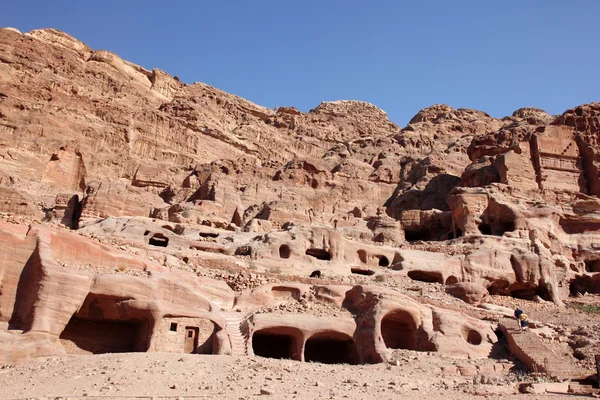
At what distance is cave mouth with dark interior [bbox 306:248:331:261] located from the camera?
3600 centimetres

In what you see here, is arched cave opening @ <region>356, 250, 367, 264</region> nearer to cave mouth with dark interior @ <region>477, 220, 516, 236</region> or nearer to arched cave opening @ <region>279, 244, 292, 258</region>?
arched cave opening @ <region>279, 244, 292, 258</region>

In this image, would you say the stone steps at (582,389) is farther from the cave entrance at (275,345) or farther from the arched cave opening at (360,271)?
the arched cave opening at (360,271)

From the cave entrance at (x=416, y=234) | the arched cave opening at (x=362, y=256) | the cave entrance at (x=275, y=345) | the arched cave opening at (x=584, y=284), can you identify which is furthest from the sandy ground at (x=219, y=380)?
the cave entrance at (x=416, y=234)

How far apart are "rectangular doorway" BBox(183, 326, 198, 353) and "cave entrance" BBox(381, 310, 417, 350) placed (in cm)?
778

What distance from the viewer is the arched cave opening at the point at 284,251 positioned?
3397cm

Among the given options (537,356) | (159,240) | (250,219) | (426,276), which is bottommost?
(537,356)

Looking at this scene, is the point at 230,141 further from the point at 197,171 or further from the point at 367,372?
the point at 367,372

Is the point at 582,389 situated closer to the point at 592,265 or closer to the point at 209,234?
the point at 209,234

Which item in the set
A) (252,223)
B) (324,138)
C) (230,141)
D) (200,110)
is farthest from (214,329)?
(324,138)

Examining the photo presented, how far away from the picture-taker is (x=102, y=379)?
45.2 ft

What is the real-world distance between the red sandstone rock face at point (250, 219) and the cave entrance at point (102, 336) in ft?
0.23

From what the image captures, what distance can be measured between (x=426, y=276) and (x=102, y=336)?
21.7 m

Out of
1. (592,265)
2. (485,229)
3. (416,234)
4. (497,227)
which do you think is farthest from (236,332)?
(592,265)

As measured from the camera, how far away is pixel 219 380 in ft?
48.0
